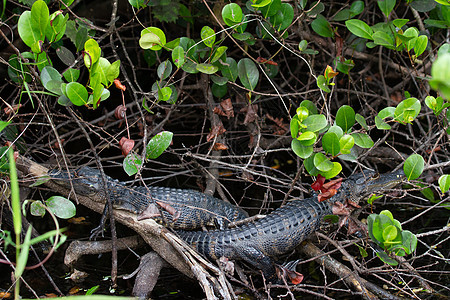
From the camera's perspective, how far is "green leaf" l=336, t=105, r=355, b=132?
7.91ft

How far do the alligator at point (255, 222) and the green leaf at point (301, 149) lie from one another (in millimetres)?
389

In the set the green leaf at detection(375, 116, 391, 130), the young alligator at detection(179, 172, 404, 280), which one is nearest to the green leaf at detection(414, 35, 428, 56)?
the green leaf at detection(375, 116, 391, 130)

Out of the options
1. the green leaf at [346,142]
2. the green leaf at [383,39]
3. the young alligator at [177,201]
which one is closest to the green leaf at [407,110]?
the green leaf at [346,142]

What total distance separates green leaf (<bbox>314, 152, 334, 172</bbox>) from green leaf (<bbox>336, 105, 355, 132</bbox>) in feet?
0.77

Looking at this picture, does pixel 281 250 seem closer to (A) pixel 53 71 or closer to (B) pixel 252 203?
(B) pixel 252 203

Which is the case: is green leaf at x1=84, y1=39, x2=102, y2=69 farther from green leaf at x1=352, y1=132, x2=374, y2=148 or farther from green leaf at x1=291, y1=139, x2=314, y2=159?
green leaf at x1=352, y1=132, x2=374, y2=148

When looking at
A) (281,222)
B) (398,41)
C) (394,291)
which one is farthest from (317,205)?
(398,41)

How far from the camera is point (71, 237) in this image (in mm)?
3432

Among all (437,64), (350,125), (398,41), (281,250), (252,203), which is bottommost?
(252,203)

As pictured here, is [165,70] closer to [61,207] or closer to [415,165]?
[61,207]

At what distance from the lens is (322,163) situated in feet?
7.59

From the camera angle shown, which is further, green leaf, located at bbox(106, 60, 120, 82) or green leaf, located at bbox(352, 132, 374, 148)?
green leaf, located at bbox(352, 132, 374, 148)

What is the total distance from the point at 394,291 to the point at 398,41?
1477 mm

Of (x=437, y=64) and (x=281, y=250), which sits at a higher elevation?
(x=437, y=64)
